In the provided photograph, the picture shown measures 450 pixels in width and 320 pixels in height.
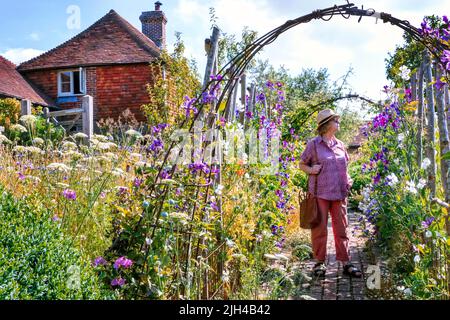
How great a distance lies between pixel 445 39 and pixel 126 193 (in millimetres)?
2523

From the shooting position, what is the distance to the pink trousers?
4.80 m

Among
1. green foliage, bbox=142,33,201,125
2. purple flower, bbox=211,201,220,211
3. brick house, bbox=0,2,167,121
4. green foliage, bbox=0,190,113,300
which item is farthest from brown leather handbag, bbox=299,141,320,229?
brick house, bbox=0,2,167,121

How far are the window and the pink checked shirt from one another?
17215 mm

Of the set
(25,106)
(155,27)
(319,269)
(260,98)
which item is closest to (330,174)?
(319,269)

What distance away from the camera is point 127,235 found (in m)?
3.25

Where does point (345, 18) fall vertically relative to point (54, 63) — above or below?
below

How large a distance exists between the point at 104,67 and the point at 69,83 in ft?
7.44

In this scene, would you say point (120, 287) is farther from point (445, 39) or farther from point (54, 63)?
point (54, 63)

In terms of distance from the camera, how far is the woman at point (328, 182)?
15.6 ft

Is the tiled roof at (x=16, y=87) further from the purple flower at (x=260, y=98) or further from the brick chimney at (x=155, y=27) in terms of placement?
the purple flower at (x=260, y=98)

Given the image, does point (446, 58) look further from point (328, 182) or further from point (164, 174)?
point (164, 174)

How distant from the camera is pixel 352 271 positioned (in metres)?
4.91
